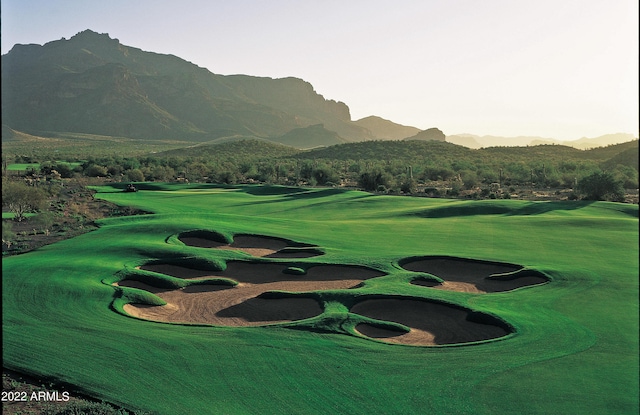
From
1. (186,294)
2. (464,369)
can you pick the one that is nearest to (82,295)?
(186,294)

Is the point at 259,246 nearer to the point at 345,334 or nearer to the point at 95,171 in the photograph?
the point at 345,334

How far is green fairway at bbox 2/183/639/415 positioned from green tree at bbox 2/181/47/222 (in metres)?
15.8

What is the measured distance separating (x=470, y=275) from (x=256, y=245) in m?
13.8

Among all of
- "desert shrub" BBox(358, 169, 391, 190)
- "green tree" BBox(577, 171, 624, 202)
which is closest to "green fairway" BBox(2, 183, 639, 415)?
"green tree" BBox(577, 171, 624, 202)

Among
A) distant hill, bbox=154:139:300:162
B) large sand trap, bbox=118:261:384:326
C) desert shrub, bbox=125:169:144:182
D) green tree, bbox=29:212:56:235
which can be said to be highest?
distant hill, bbox=154:139:300:162

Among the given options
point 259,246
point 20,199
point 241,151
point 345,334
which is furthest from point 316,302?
point 241,151

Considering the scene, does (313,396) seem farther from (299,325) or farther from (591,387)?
(591,387)

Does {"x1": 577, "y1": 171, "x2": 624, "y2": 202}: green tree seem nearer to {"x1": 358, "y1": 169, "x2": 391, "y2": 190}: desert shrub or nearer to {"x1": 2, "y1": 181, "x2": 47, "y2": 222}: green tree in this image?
{"x1": 358, "y1": 169, "x2": 391, "y2": 190}: desert shrub

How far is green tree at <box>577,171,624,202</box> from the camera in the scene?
59.1 meters

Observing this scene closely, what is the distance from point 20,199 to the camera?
155 ft

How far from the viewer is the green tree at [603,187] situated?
59.1 m

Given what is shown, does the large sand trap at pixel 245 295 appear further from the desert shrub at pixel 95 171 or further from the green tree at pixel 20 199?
the desert shrub at pixel 95 171

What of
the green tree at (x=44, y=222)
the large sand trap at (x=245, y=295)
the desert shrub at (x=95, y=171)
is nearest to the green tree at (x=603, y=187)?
the large sand trap at (x=245, y=295)

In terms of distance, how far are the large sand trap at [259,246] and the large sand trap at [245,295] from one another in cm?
320
